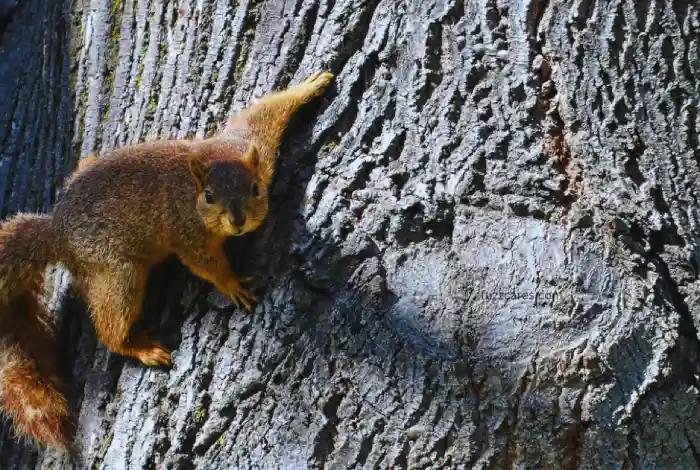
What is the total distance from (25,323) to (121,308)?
43 centimetres

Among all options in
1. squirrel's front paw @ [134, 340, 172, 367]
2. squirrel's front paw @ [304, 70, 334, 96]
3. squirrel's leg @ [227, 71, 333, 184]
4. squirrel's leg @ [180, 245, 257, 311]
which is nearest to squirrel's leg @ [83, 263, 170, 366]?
squirrel's front paw @ [134, 340, 172, 367]

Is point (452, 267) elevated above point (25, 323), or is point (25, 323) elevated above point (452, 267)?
point (452, 267)

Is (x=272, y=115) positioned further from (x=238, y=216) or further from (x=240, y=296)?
(x=240, y=296)

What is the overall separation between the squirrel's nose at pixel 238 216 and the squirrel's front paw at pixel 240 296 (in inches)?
7.5

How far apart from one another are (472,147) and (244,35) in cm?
79

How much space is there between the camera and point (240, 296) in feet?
6.77

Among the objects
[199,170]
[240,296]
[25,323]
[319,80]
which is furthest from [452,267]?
[25,323]

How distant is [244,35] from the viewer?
2.35 m

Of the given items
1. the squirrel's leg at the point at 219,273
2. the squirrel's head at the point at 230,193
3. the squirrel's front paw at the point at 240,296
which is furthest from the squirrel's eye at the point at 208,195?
the squirrel's front paw at the point at 240,296

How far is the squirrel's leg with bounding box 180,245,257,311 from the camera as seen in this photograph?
2064 mm

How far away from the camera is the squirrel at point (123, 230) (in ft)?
7.37

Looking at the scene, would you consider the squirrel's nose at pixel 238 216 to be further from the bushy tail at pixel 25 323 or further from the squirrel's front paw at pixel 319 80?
the bushy tail at pixel 25 323

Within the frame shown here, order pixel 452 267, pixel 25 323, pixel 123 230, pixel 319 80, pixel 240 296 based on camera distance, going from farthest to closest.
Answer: pixel 25 323
pixel 123 230
pixel 319 80
pixel 240 296
pixel 452 267

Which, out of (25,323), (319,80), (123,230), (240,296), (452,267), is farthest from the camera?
(25,323)
